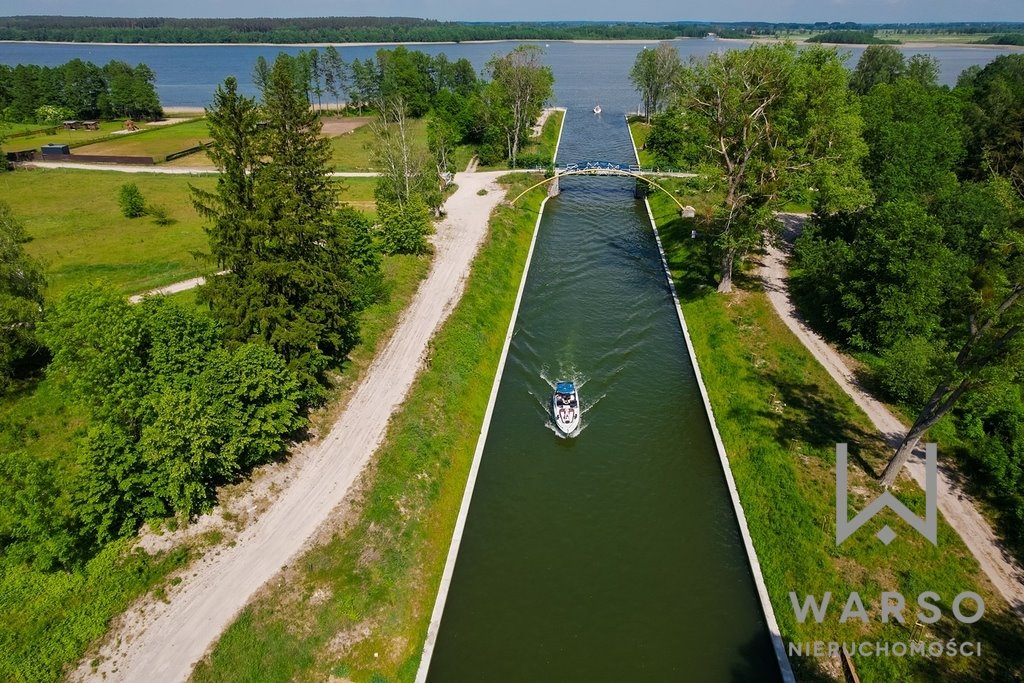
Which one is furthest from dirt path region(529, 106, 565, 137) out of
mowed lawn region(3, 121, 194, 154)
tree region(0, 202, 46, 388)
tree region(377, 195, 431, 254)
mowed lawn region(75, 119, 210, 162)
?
mowed lawn region(3, 121, 194, 154)

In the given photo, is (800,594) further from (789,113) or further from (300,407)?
(789,113)

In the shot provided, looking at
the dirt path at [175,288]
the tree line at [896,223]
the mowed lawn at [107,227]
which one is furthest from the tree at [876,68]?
the dirt path at [175,288]

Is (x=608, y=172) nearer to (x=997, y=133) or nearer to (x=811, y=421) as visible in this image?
(x=997, y=133)

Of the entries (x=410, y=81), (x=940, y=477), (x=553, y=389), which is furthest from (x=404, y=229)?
(x=410, y=81)

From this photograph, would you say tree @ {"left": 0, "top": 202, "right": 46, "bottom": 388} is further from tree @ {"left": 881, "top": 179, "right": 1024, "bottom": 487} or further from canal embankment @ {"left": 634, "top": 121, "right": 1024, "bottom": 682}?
tree @ {"left": 881, "top": 179, "right": 1024, "bottom": 487}

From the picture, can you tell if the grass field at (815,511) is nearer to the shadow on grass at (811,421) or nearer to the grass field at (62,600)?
the shadow on grass at (811,421)

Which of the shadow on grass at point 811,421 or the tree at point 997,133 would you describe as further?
the tree at point 997,133
